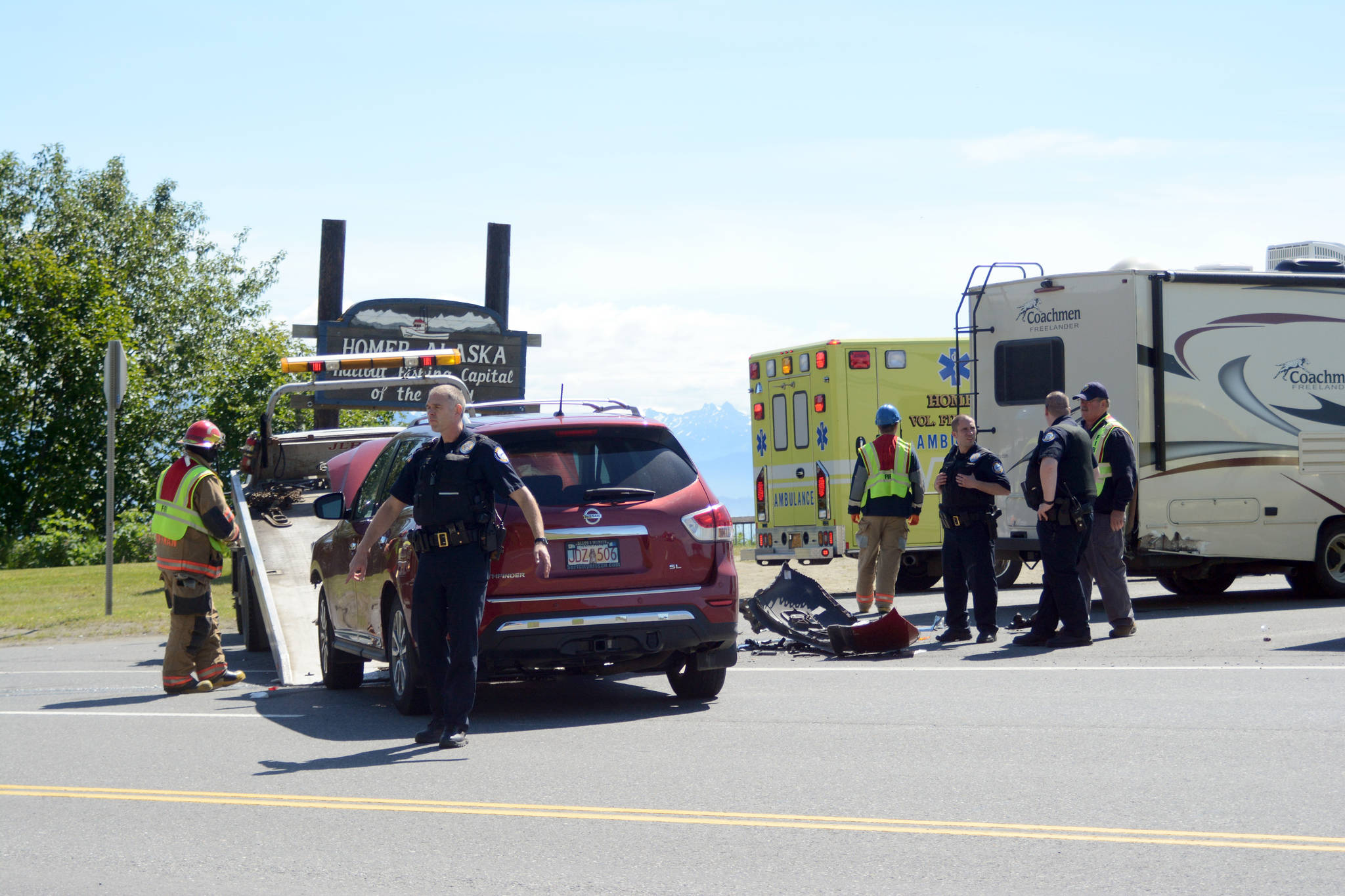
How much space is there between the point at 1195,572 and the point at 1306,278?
3.24 metres

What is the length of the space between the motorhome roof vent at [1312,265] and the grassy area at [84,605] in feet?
38.8

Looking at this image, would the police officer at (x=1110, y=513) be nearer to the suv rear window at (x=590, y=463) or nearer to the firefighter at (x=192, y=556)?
the suv rear window at (x=590, y=463)

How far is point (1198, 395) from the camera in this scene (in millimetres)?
14180

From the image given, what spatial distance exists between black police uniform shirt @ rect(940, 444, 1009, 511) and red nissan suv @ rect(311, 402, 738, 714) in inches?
155

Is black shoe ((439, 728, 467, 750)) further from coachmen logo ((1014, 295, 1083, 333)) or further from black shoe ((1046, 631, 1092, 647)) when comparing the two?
coachmen logo ((1014, 295, 1083, 333))

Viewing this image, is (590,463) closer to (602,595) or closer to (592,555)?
Result: (592,555)

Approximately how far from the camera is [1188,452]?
46.2 feet

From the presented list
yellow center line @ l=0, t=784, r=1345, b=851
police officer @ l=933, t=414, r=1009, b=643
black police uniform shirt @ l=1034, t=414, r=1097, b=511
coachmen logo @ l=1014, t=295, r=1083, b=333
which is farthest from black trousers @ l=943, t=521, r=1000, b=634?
yellow center line @ l=0, t=784, r=1345, b=851

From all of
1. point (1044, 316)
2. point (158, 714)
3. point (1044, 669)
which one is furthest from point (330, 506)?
point (1044, 316)

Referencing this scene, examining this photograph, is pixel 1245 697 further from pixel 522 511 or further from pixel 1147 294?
pixel 1147 294

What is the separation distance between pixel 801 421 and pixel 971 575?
5.67 m

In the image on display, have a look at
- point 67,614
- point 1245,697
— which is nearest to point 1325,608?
point 1245,697

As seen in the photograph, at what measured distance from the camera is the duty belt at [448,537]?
24.9 ft

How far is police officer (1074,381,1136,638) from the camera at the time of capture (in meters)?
11.6
